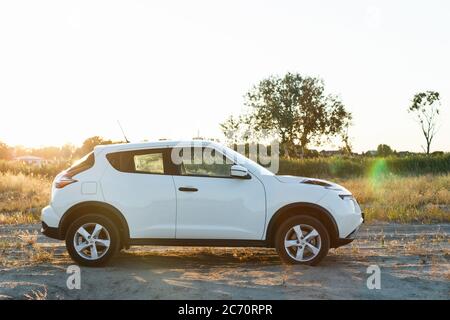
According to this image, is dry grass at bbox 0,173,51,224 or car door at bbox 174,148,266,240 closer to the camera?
car door at bbox 174,148,266,240

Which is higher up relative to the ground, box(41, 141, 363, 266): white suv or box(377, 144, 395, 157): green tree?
box(377, 144, 395, 157): green tree

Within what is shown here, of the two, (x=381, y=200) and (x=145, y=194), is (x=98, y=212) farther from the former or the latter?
(x=381, y=200)

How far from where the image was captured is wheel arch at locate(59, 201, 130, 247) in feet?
28.6

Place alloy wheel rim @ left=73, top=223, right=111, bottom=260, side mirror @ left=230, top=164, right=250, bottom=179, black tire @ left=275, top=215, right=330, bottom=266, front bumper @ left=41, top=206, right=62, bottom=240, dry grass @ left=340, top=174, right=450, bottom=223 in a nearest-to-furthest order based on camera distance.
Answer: side mirror @ left=230, top=164, right=250, bottom=179, black tire @ left=275, top=215, right=330, bottom=266, alloy wheel rim @ left=73, top=223, right=111, bottom=260, front bumper @ left=41, top=206, right=62, bottom=240, dry grass @ left=340, top=174, right=450, bottom=223

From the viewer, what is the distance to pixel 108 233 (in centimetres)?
870

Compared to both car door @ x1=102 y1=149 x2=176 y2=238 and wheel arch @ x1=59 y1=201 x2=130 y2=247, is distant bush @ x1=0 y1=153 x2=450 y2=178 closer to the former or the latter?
wheel arch @ x1=59 y1=201 x2=130 y2=247

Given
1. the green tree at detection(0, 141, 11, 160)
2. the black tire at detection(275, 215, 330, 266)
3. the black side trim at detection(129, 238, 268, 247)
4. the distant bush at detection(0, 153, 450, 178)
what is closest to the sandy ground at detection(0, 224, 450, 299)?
the black tire at detection(275, 215, 330, 266)

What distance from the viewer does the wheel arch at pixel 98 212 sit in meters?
8.70

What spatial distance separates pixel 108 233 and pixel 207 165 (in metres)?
1.61

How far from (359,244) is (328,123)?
4320 centimetres

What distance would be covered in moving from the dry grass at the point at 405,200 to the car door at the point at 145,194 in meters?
8.18

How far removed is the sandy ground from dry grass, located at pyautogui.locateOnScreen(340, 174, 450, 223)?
4277mm
